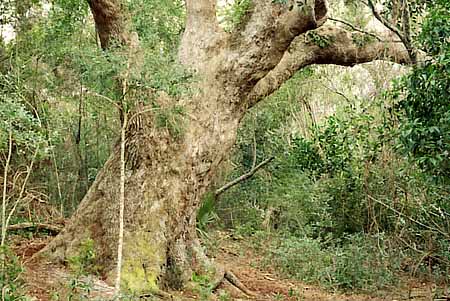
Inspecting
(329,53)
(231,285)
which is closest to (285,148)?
(329,53)

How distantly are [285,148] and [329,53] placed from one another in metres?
4.95

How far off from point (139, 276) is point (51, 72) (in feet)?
13.6

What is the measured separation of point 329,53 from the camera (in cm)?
963

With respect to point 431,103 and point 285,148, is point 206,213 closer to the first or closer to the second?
point 285,148

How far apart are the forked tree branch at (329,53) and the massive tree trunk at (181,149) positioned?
0.42 metres

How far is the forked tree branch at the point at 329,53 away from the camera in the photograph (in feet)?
30.8

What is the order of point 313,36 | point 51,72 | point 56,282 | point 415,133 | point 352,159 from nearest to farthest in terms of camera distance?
point 415,133 → point 56,282 → point 313,36 → point 51,72 → point 352,159

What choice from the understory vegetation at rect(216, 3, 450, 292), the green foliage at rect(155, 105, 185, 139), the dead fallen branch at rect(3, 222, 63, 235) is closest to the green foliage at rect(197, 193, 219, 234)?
the understory vegetation at rect(216, 3, 450, 292)

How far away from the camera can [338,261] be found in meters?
10.7

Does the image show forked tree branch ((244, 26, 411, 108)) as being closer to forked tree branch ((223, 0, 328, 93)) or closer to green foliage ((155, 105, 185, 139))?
forked tree branch ((223, 0, 328, 93))

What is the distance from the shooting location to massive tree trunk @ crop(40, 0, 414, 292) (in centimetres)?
769

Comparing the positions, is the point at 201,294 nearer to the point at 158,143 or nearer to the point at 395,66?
the point at 158,143

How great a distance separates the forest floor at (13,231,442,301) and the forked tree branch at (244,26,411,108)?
2.64 metres

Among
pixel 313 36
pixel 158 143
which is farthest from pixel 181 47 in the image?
pixel 313 36
